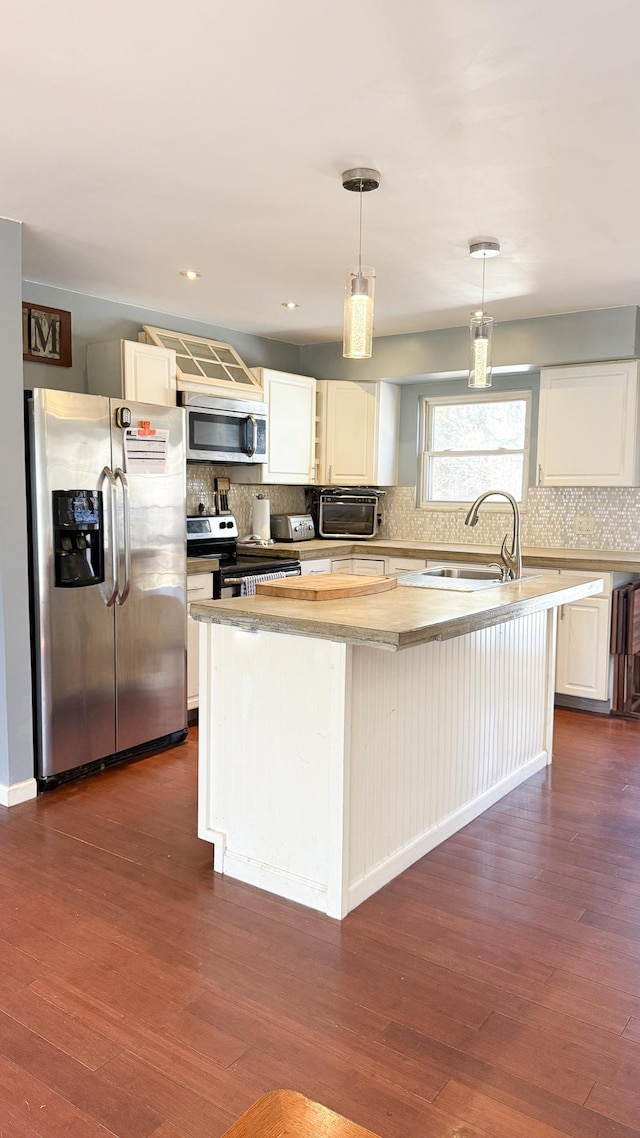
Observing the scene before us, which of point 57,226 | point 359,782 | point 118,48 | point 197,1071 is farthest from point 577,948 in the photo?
point 57,226

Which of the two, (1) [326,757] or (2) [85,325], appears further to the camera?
(2) [85,325]

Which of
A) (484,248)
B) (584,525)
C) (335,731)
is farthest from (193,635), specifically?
(584,525)

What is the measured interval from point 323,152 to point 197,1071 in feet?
8.59

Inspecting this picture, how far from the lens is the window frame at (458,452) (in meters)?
5.59

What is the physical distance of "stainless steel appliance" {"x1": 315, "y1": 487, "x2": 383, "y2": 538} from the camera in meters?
6.04

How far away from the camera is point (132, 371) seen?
433cm

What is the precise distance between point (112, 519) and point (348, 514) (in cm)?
268

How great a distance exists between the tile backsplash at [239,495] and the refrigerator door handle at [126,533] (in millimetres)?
1446

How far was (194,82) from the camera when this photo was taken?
2.14 meters

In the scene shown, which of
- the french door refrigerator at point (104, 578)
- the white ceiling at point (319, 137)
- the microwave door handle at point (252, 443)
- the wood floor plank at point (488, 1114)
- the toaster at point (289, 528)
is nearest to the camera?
the wood floor plank at point (488, 1114)

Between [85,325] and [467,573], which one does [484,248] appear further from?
[85,325]

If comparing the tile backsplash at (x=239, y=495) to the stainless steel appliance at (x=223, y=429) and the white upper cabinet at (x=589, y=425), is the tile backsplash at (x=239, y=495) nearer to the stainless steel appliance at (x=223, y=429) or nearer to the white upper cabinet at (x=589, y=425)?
the stainless steel appliance at (x=223, y=429)

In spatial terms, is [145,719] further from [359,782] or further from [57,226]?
[57,226]

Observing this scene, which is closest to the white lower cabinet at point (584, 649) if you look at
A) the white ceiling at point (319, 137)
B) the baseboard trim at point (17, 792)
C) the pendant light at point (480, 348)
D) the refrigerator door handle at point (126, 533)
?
the white ceiling at point (319, 137)
